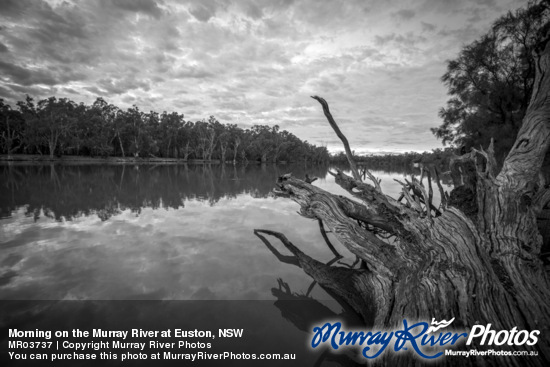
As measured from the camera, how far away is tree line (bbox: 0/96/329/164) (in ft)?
149

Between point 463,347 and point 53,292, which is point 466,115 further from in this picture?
point 53,292

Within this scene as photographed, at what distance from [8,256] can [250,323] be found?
15.8 feet

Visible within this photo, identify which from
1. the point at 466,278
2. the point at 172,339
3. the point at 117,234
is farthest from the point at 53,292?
the point at 466,278

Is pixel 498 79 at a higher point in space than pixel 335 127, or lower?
higher

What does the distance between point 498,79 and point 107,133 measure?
64909mm

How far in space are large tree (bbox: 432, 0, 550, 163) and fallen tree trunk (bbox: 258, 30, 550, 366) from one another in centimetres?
1056

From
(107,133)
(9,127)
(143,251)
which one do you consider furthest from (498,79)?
(9,127)

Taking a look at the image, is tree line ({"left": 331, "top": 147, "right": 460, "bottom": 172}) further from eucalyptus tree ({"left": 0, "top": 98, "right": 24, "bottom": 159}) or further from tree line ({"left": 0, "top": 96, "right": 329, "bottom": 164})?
eucalyptus tree ({"left": 0, "top": 98, "right": 24, "bottom": 159})

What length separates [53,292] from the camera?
10.7 feet

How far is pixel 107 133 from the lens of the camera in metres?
54.2
